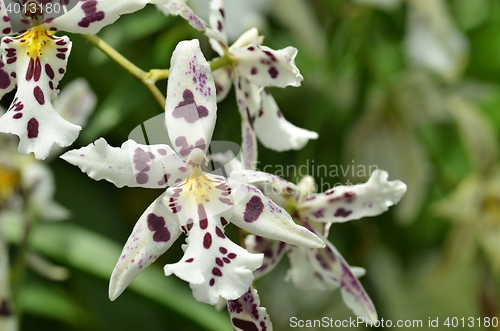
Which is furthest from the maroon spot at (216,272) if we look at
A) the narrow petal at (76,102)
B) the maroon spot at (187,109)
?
the narrow petal at (76,102)

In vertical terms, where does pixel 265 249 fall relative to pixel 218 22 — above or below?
below

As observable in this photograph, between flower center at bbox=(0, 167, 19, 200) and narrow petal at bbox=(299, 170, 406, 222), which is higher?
narrow petal at bbox=(299, 170, 406, 222)

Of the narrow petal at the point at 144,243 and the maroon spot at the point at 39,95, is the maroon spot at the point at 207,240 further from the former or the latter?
the maroon spot at the point at 39,95

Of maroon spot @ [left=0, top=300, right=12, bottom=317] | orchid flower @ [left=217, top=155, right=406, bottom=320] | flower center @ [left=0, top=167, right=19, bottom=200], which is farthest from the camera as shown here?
flower center @ [left=0, top=167, right=19, bottom=200]

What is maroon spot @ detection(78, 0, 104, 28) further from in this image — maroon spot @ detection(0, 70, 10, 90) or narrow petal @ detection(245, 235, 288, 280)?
narrow petal @ detection(245, 235, 288, 280)

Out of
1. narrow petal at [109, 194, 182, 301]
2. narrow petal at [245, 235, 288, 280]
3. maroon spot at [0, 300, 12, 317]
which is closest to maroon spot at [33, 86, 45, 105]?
narrow petal at [109, 194, 182, 301]

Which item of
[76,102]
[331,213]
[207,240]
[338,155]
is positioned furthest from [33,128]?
[338,155]

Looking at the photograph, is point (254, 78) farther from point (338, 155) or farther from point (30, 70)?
point (338, 155)
